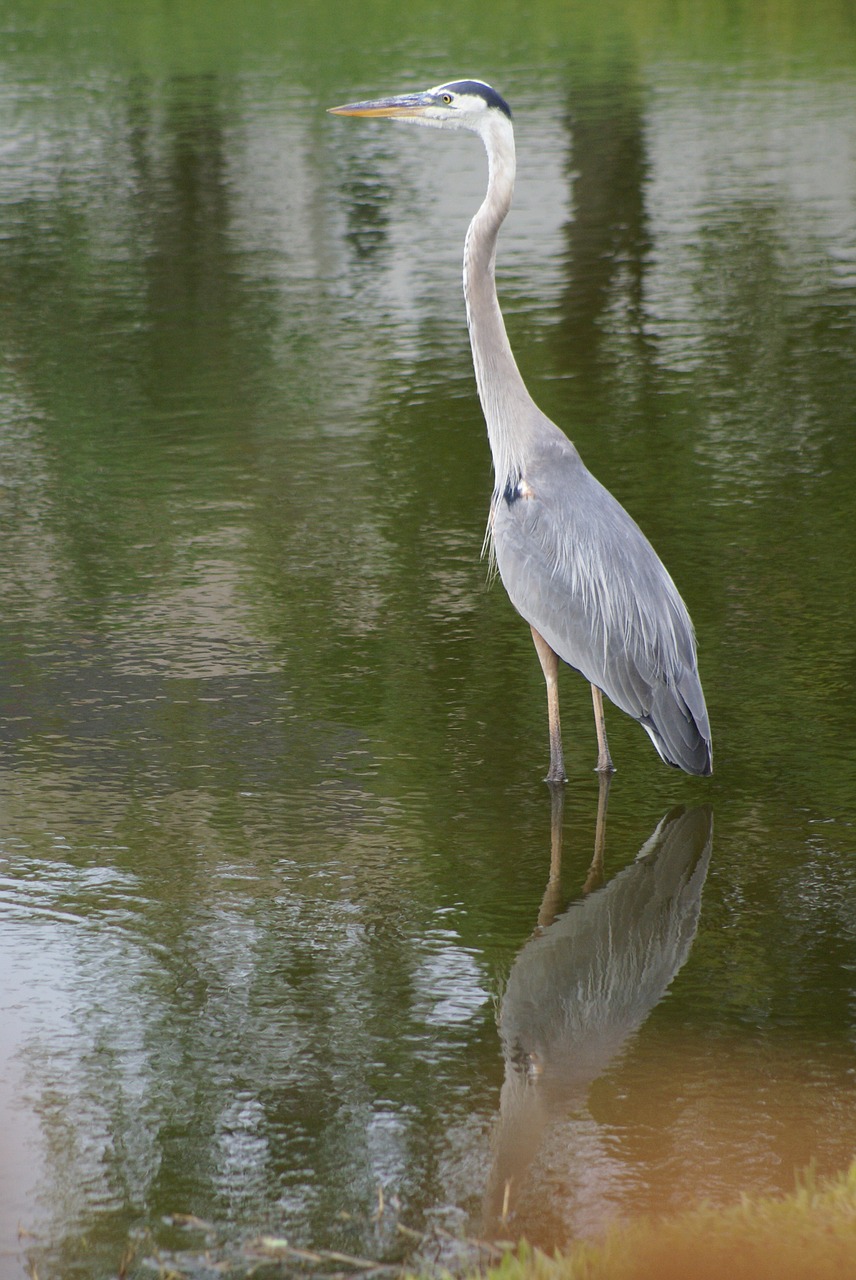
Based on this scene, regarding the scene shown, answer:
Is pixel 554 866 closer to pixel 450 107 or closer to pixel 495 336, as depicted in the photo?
pixel 495 336

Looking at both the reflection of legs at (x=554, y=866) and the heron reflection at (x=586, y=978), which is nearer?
the heron reflection at (x=586, y=978)

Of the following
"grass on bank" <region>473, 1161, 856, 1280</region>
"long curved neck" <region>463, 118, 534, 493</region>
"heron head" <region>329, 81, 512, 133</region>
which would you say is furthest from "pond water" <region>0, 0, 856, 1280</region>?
"heron head" <region>329, 81, 512, 133</region>

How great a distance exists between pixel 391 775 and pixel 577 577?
909mm

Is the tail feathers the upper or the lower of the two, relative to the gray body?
lower

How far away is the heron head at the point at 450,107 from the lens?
6.14 m

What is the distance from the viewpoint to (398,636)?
684 cm

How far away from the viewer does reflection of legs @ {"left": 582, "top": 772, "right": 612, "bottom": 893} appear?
5043 mm

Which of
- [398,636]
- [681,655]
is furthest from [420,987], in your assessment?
[398,636]

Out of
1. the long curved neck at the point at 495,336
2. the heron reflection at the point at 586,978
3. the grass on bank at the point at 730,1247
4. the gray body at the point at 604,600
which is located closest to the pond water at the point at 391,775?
the heron reflection at the point at 586,978

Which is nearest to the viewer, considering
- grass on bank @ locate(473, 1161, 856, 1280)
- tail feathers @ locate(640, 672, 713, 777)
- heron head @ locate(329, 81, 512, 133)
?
grass on bank @ locate(473, 1161, 856, 1280)

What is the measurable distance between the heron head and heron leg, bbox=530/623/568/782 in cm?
189

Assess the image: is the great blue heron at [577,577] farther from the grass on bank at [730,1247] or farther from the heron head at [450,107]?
the grass on bank at [730,1247]

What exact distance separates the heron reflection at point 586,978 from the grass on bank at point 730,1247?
249 millimetres

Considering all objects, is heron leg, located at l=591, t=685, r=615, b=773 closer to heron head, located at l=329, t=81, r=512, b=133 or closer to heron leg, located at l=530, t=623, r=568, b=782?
heron leg, located at l=530, t=623, r=568, b=782
